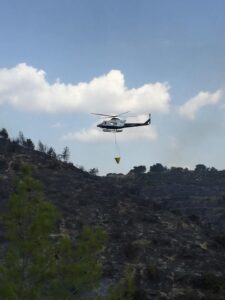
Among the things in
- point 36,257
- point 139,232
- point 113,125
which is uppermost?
point 113,125

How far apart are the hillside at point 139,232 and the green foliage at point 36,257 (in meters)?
18.9

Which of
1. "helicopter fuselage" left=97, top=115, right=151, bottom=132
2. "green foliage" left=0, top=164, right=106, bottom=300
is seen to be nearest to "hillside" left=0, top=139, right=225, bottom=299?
"helicopter fuselage" left=97, top=115, right=151, bottom=132

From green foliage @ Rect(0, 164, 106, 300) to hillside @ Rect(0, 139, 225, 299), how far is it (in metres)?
18.9

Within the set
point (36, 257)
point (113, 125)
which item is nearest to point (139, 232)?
point (113, 125)

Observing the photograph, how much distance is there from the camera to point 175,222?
60.1m

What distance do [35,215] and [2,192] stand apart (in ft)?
127

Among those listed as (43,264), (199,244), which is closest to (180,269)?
(199,244)

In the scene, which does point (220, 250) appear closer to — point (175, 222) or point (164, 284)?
point (175, 222)

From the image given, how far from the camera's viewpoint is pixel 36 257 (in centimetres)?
2130

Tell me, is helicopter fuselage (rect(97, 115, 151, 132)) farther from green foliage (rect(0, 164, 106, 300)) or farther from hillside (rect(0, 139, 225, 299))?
green foliage (rect(0, 164, 106, 300))

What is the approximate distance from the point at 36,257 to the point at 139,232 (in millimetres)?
34093

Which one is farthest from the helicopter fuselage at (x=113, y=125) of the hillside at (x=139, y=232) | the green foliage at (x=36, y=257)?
the green foliage at (x=36, y=257)

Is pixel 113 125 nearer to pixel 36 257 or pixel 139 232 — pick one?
pixel 139 232

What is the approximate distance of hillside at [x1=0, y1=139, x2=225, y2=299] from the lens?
147ft
